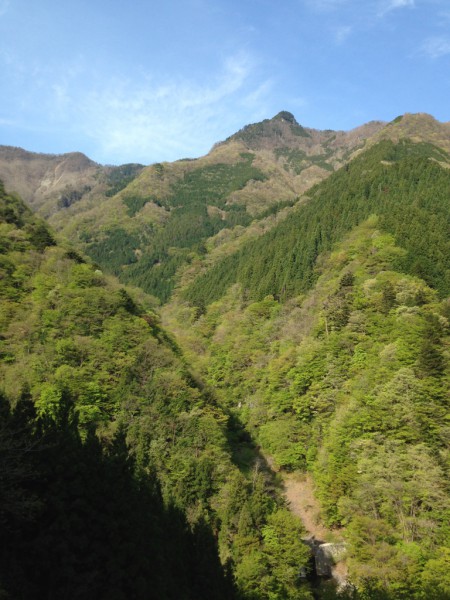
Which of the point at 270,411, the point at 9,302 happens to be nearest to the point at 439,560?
the point at 270,411

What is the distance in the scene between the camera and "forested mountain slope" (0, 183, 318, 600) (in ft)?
58.8

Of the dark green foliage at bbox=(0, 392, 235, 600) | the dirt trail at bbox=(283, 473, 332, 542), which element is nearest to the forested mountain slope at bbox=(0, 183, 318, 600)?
the dark green foliage at bbox=(0, 392, 235, 600)

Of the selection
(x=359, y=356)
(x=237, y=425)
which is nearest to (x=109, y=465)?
(x=359, y=356)

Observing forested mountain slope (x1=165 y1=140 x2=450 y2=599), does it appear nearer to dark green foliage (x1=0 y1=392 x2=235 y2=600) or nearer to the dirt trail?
the dirt trail

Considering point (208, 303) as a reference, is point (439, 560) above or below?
below

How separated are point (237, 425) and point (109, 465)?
177 feet

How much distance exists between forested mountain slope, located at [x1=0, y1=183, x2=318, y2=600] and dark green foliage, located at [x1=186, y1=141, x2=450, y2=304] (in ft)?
132

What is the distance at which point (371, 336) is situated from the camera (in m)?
63.2

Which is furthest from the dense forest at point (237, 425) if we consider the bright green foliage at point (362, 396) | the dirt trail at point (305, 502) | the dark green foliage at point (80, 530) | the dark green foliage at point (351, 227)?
the dirt trail at point (305, 502)

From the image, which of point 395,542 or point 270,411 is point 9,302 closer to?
point 270,411

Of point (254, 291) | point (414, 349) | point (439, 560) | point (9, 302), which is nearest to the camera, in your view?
point (439, 560)

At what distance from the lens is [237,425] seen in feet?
249

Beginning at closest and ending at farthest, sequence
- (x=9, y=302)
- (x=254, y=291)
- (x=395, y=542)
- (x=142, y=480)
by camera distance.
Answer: (x=142, y=480), (x=395, y=542), (x=9, y=302), (x=254, y=291)

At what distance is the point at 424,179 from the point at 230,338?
221 ft
